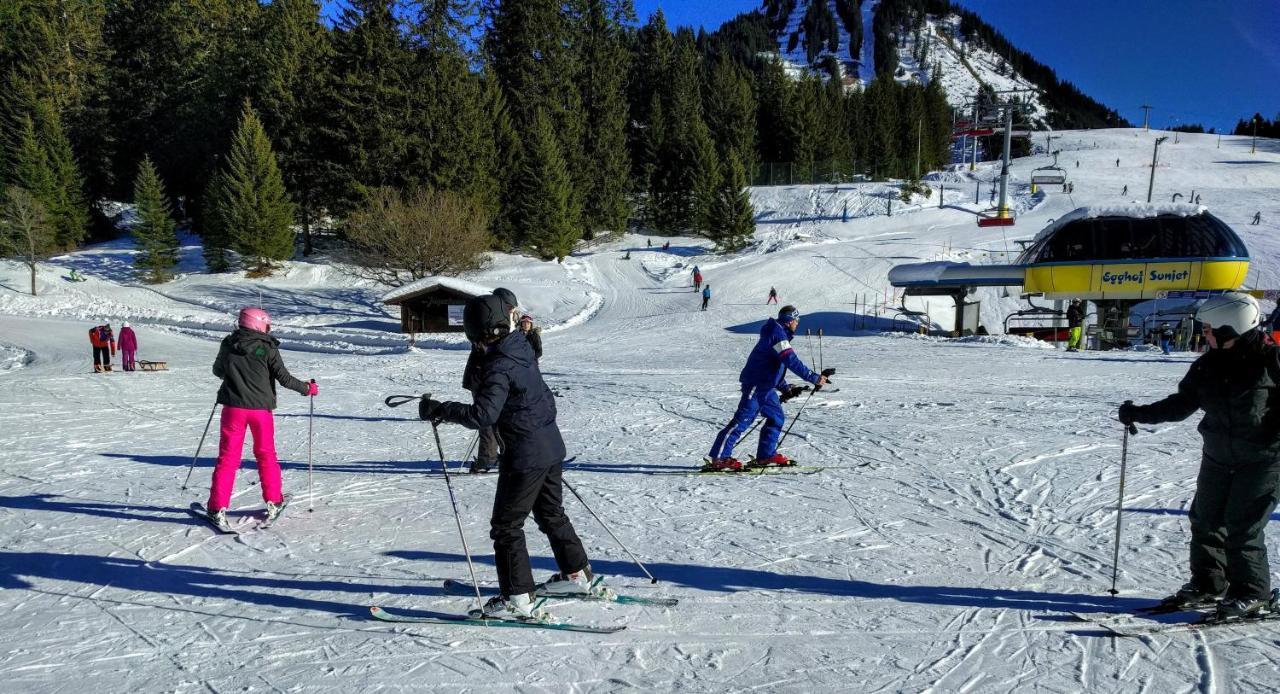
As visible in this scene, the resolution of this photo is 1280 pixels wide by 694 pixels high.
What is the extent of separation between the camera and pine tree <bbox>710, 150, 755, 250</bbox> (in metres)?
47.9

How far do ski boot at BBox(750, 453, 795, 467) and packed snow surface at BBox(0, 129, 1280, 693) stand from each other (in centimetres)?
25

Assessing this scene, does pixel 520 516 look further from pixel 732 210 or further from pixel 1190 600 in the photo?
pixel 732 210

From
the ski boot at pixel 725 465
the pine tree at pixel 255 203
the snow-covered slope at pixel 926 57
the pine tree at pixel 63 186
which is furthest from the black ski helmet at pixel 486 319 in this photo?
the snow-covered slope at pixel 926 57

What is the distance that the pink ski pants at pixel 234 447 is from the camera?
227 inches

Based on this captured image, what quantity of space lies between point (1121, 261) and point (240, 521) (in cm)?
2584

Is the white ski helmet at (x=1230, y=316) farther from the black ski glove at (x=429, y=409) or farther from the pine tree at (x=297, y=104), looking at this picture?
the pine tree at (x=297, y=104)

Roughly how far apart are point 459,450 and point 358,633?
212 inches

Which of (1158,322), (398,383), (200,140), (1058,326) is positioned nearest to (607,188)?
(200,140)

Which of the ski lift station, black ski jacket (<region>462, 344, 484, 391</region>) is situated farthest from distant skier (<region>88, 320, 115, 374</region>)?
the ski lift station

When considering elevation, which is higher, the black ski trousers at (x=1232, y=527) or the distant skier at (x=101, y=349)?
the black ski trousers at (x=1232, y=527)

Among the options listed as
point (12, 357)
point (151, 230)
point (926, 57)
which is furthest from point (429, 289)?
point (926, 57)

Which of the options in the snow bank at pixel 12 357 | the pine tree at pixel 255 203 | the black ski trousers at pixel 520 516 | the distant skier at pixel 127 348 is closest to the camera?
the black ski trousers at pixel 520 516

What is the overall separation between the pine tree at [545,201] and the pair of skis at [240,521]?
1599 inches

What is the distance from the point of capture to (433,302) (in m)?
32.2
